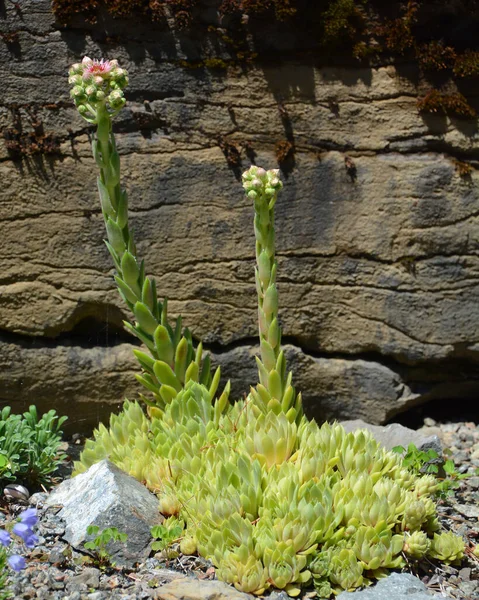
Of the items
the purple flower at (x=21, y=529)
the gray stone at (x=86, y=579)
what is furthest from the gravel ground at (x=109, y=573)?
the purple flower at (x=21, y=529)

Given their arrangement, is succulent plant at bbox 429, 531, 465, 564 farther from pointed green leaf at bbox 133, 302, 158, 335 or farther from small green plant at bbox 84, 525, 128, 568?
pointed green leaf at bbox 133, 302, 158, 335

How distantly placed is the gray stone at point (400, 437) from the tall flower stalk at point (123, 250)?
1.32 meters

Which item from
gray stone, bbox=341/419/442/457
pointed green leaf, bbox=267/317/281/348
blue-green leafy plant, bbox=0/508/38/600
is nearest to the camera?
blue-green leafy plant, bbox=0/508/38/600

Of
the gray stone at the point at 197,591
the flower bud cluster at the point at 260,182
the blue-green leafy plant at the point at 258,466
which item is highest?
the flower bud cluster at the point at 260,182

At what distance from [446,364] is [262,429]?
2385mm

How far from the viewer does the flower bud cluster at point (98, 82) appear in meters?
4.51

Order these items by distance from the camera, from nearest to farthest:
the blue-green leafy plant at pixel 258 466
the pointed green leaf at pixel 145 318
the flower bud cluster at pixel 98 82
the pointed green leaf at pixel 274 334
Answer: the blue-green leafy plant at pixel 258 466
the flower bud cluster at pixel 98 82
the pointed green leaf at pixel 274 334
the pointed green leaf at pixel 145 318

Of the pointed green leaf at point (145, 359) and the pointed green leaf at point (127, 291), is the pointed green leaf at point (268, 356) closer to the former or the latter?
the pointed green leaf at point (145, 359)

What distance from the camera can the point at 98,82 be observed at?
450 cm

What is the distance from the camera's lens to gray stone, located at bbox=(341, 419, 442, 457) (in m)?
5.26

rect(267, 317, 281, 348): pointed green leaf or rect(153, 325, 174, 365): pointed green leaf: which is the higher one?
rect(267, 317, 281, 348): pointed green leaf

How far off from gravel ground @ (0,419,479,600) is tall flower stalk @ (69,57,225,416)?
1.09 metres

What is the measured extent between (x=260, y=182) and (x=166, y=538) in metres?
2.09

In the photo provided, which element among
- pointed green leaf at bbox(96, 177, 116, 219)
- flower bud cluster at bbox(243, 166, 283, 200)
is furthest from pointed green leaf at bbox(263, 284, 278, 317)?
pointed green leaf at bbox(96, 177, 116, 219)
